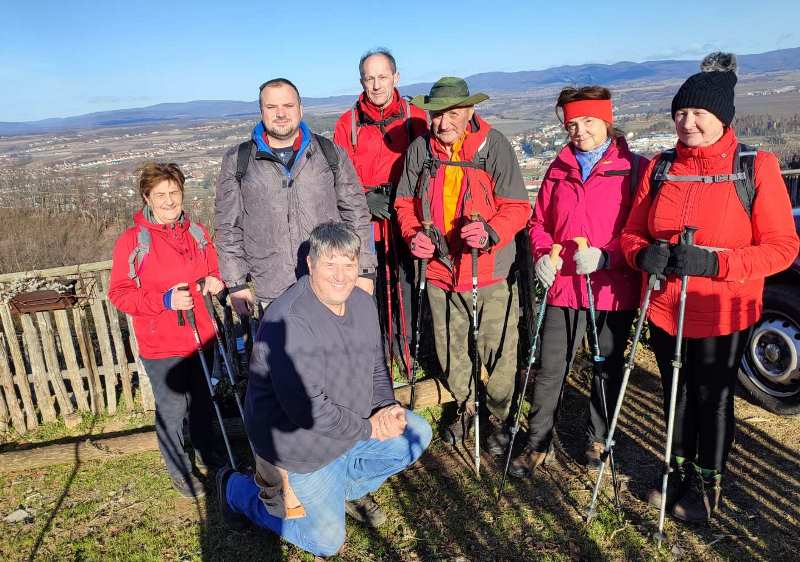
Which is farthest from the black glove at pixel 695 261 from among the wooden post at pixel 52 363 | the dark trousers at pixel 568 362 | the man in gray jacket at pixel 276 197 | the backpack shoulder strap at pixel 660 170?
the wooden post at pixel 52 363

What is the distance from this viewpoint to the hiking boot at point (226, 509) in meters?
3.94

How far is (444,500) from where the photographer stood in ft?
13.9

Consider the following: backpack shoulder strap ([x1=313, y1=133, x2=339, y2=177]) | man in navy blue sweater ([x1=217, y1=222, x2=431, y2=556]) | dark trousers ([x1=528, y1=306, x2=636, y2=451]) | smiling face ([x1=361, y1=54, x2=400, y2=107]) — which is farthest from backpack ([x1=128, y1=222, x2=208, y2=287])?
dark trousers ([x1=528, y1=306, x2=636, y2=451])

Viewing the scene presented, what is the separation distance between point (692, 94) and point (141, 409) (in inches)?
226

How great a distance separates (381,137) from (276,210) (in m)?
1.40

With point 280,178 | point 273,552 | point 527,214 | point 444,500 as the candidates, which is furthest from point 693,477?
point 280,178

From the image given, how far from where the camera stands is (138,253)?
390cm

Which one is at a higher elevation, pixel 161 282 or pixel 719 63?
pixel 719 63

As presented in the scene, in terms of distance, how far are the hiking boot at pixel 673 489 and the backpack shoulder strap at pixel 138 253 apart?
3.92 meters

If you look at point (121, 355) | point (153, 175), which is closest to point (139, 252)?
point (153, 175)

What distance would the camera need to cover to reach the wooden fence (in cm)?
555

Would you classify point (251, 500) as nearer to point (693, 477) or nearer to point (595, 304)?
point (595, 304)

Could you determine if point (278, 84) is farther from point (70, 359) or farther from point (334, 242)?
point (70, 359)

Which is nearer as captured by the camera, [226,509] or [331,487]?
[331,487]
